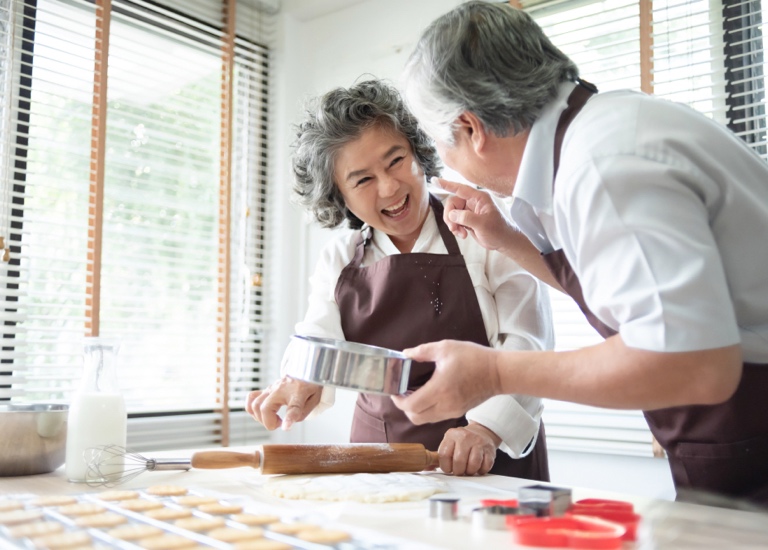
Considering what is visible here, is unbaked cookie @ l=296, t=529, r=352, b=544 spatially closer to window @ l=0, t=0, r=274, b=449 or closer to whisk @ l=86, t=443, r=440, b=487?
Result: whisk @ l=86, t=443, r=440, b=487

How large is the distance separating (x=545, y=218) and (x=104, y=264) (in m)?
2.20

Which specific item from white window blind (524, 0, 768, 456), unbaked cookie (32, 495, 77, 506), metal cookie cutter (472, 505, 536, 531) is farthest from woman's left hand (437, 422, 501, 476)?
white window blind (524, 0, 768, 456)

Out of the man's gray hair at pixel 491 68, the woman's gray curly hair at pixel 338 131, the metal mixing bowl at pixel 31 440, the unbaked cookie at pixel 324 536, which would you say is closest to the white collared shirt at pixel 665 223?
the man's gray hair at pixel 491 68

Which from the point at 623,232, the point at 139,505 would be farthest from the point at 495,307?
the point at 139,505

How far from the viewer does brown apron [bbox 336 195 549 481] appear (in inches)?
71.4

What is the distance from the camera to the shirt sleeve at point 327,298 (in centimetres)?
194

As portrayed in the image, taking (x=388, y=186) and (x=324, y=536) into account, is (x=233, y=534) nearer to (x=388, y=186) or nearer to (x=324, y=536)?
(x=324, y=536)

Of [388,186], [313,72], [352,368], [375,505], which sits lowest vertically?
[375,505]

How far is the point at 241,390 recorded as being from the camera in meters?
3.54

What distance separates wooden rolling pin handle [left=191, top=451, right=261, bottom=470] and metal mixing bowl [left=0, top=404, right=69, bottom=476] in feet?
0.93

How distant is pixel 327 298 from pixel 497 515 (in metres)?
1.07

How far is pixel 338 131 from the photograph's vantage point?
1910 mm

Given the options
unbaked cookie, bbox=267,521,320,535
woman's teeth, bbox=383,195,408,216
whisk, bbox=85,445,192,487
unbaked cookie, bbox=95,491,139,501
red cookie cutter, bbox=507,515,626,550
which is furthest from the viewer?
woman's teeth, bbox=383,195,408,216

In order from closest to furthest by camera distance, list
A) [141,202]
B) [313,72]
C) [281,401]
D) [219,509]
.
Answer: [219,509] < [281,401] < [141,202] < [313,72]
